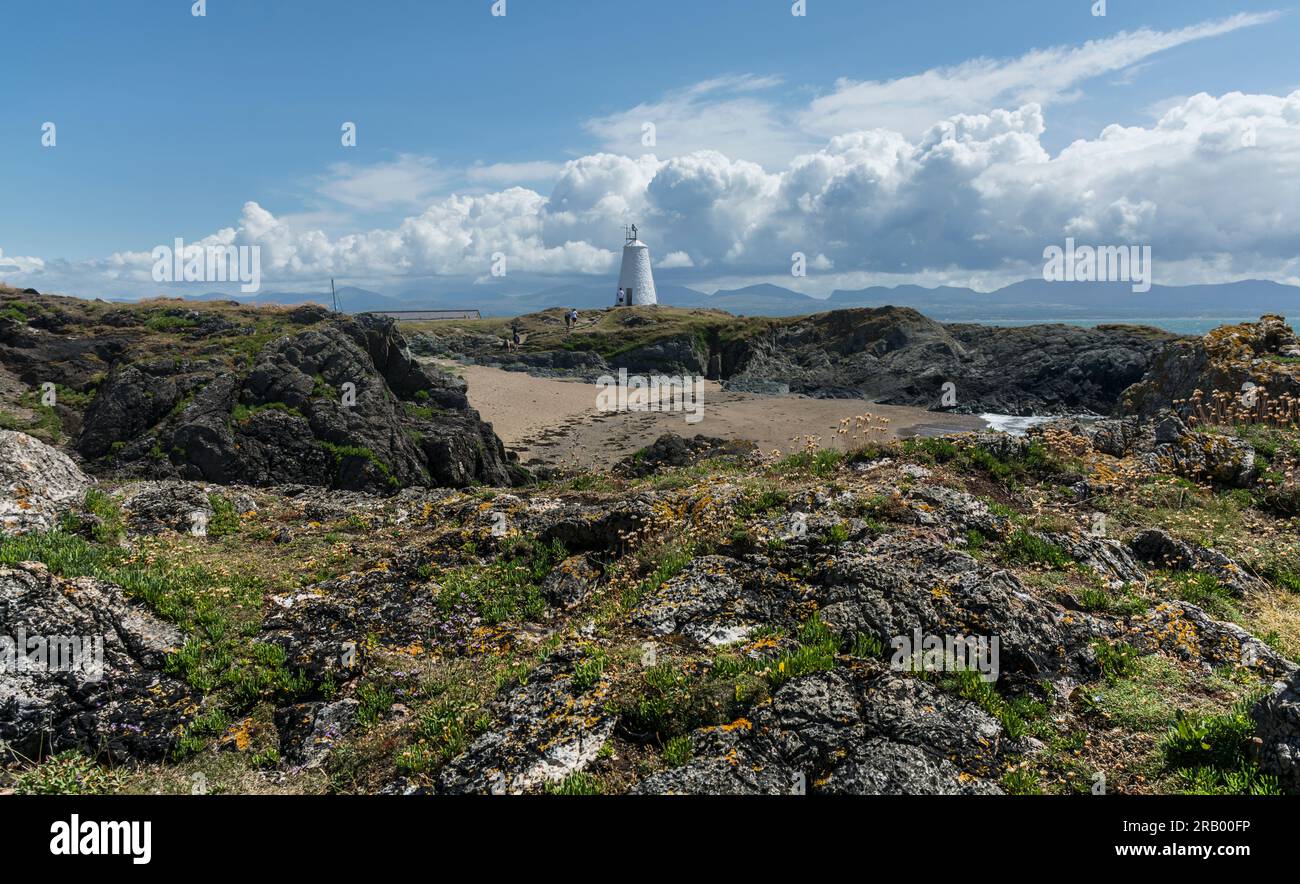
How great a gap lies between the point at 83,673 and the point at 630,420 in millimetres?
41903

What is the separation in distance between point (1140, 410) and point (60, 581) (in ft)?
117

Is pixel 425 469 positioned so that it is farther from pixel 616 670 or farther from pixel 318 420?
pixel 616 670

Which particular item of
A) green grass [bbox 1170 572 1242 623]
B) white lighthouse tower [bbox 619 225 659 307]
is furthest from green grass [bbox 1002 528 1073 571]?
white lighthouse tower [bbox 619 225 659 307]

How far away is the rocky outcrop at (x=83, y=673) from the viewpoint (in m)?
7.36

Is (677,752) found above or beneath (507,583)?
beneath

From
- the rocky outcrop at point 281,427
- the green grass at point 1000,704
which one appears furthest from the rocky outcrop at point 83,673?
the rocky outcrop at point 281,427

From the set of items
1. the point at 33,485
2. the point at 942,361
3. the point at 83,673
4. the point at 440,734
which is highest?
the point at 942,361

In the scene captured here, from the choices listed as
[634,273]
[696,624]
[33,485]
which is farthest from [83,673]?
[634,273]

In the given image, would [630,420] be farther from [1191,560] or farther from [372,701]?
[372,701]

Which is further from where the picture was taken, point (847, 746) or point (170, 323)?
point (170, 323)

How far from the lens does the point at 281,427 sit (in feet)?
76.6

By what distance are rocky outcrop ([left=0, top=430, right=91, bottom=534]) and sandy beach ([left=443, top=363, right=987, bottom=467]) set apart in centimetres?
2224

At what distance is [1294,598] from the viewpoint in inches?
396
